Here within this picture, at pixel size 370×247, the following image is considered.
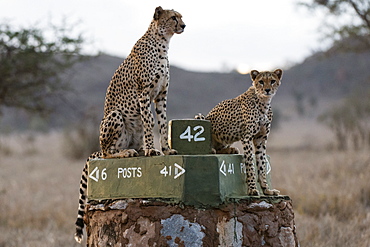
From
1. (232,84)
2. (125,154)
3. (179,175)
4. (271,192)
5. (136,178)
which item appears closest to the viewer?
(179,175)

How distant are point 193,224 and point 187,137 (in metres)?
0.76

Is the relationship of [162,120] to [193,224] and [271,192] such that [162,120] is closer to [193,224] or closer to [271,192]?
[193,224]

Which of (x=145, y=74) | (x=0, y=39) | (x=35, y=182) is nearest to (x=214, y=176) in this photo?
(x=145, y=74)

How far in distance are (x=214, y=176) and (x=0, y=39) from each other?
20.3 ft

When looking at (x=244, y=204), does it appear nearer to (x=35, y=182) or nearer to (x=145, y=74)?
(x=145, y=74)

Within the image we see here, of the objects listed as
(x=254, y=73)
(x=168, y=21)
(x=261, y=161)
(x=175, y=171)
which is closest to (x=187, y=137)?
(x=175, y=171)

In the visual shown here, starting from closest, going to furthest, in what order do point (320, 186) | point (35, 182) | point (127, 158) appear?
1. point (127, 158)
2. point (320, 186)
3. point (35, 182)

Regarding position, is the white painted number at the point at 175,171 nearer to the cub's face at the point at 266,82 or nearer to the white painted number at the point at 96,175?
the white painted number at the point at 96,175

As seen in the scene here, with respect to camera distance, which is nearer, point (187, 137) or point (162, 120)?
point (187, 137)

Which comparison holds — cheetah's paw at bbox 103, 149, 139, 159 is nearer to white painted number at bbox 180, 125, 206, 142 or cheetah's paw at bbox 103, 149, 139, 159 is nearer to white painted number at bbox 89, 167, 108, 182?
white painted number at bbox 89, 167, 108, 182

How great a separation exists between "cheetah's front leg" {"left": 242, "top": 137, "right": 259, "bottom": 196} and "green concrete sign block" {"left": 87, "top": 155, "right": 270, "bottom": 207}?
0.19ft

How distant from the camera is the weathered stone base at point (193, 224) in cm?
411

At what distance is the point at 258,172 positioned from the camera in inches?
183

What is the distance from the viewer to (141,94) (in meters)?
4.50
